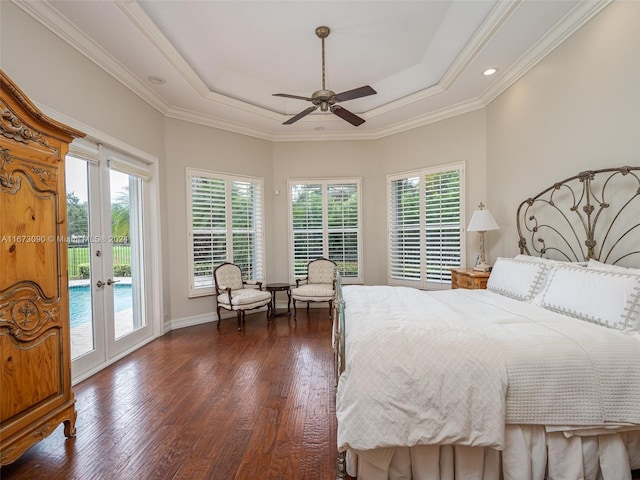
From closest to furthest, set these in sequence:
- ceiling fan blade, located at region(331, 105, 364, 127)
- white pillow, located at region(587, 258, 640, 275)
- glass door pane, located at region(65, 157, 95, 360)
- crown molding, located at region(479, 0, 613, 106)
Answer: white pillow, located at region(587, 258, 640, 275) → crown molding, located at region(479, 0, 613, 106) → glass door pane, located at region(65, 157, 95, 360) → ceiling fan blade, located at region(331, 105, 364, 127)

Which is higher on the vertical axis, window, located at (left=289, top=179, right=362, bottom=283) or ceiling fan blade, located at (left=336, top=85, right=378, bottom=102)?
ceiling fan blade, located at (left=336, top=85, right=378, bottom=102)

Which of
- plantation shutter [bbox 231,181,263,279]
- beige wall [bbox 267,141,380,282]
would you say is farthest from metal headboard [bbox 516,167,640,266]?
plantation shutter [bbox 231,181,263,279]

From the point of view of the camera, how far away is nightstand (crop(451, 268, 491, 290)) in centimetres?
355

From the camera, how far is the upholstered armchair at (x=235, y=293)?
4445 mm

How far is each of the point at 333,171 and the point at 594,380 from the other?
4.64 meters

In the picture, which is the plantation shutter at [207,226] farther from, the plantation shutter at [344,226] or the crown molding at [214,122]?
the plantation shutter at [344,226]

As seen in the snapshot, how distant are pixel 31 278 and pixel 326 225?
14.0 ft

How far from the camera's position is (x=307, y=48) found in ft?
11.8

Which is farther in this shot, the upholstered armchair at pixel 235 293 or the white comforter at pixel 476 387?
the upholstered armchair at pixel 235 293

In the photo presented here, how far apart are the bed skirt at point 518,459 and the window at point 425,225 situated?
318 cm

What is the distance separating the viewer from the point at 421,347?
1578 millimetres

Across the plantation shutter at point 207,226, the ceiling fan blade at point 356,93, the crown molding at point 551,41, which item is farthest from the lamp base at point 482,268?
the plantation shutter at point 207,226

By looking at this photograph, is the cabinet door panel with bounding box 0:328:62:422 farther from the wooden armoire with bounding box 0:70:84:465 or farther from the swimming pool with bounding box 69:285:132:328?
the swimming pool with bounding box 69:285:132:328

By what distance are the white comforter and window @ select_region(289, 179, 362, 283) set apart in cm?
395
